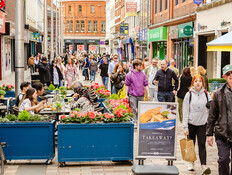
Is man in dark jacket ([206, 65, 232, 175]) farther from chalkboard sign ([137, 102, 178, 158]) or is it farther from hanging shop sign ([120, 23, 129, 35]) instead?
hanging shop sign ([120, 23, 129, 35])

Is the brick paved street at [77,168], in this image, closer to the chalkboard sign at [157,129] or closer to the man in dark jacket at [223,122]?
the chalkboard sign at [157,129]

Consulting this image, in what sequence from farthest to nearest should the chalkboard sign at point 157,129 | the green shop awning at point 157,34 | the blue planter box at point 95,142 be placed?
the green shop awning at point 157,34, the blue planter box at point 95,142, the chalkboard sign at point 157,129

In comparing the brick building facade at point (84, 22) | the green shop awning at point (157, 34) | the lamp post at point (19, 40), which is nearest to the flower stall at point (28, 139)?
the lamp post at point (19, 40)

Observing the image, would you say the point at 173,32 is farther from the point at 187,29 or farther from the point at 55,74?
the point at 55,74

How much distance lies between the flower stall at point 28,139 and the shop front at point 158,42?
24.6 meters

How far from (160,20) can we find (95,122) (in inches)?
1062

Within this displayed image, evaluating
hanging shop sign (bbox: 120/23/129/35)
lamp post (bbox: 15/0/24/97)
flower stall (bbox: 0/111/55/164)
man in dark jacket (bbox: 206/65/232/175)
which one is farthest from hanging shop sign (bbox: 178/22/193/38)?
hanging shop sign (bbox: 120/23/129/35)

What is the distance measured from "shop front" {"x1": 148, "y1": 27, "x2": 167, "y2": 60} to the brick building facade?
9164 centimetres

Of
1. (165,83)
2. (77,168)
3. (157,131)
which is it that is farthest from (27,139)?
(165,83)

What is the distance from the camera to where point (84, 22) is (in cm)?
13088

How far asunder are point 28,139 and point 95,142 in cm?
121

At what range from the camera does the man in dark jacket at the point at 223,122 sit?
625cm

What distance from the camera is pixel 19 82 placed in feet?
40.0

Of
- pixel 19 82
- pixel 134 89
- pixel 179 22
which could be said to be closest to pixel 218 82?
pixel 134 89
